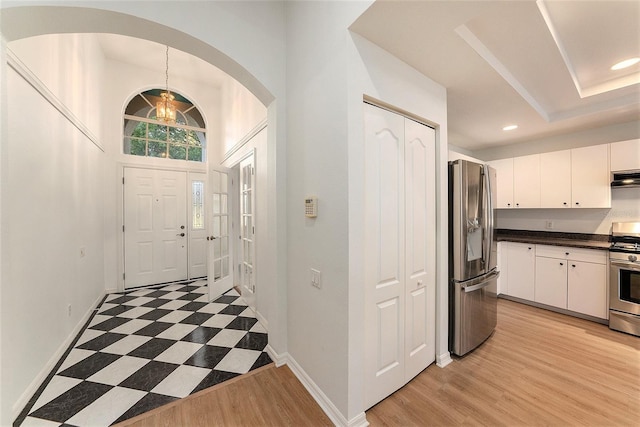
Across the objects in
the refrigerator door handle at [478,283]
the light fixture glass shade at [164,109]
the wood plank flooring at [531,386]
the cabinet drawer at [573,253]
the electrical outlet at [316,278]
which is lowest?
the wood plank flooring at [531,386]

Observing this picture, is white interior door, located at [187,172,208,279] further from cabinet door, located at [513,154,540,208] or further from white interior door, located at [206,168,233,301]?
cabinet door, located at [513,154,540,208]

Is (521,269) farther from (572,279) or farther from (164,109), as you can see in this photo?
(164,109)

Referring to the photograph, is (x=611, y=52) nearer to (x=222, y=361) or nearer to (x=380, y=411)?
(x=380, y=411)

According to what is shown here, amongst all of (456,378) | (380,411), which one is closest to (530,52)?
(456,378)

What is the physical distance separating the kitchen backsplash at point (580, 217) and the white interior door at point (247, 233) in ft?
14.8

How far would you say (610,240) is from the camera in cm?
322


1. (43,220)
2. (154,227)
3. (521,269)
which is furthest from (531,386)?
(154,227)

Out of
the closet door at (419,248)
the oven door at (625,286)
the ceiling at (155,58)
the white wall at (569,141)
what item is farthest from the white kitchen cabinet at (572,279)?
the ceiling at (155,58)

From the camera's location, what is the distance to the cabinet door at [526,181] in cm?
362

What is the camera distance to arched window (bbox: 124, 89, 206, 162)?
169 inches

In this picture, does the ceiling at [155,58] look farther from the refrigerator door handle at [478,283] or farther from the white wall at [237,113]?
the refrigerator door handle at [478,283]

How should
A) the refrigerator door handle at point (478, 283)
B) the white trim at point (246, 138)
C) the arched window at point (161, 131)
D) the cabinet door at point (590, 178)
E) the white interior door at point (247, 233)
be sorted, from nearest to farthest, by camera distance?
the refrigerator door handle at point (478, 283)
the white trim at point (246, 138)
the cabinet door at point (590, 178)
the white interior door at point (247, 233)
the arched window at point (161, 131)

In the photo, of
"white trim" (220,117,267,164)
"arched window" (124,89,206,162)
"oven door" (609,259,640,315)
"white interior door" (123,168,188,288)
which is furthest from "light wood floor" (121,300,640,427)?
"arched window" (124,89,206,162)

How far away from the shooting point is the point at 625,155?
9.43 ft
